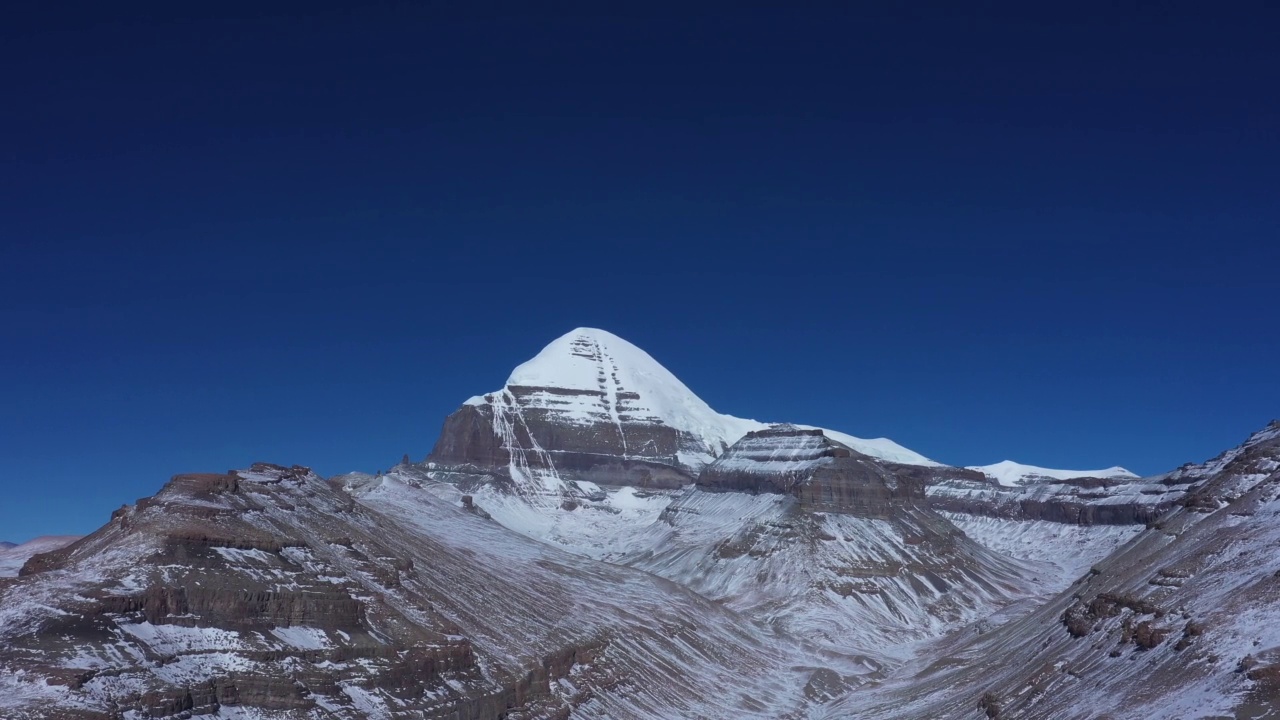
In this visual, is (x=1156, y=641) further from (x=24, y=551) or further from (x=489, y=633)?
(x=24, y=551)

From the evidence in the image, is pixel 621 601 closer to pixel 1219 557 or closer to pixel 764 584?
pixel 764 584

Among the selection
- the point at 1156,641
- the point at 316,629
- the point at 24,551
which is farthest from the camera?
the point at 24,551

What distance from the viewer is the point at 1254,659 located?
2265 inches

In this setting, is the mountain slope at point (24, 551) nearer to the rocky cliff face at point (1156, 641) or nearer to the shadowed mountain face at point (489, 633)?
the shadowed mountain face at point (489, 633)

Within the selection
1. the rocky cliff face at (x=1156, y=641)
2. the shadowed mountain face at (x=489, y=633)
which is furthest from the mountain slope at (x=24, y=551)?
the rocky cliff face at (x=1156, y=641)

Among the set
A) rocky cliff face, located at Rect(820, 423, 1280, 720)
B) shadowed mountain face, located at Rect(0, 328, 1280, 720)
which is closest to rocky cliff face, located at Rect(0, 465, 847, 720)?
shadowed mountain face, located at Rect(0, 328, 1280, 720)

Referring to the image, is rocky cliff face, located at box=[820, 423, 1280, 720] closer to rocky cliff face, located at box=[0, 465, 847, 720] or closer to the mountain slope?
rocky cliff face, located at box=[0, 465, 847, 720]

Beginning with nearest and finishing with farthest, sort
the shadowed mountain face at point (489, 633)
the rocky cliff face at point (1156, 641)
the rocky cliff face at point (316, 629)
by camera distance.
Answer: the rocky cliff face at point (1156, 641)
the shadowed mountain face at point (489, 633)
the rocky cliff face at point (316, 629)

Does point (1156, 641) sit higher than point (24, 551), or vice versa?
point (24, 551)

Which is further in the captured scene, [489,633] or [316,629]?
[489,633]

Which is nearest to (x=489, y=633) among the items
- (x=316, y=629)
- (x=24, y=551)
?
(x=316, y=629)

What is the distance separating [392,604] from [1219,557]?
219ft

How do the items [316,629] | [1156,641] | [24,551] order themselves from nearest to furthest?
1. [1156,641]
2. [316,629]
3. [24,551]

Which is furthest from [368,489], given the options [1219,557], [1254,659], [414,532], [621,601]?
[1254,659]
